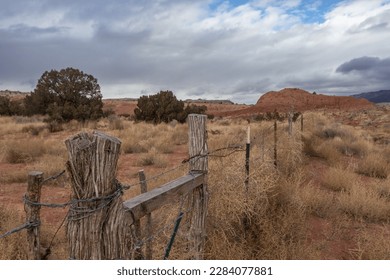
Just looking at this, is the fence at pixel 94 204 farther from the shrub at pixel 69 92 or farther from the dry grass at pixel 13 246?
the shrub at pixel 69 92

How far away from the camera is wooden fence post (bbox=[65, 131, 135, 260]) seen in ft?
6.61

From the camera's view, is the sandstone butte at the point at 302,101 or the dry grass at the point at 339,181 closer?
the dry grass at the point at 339,181

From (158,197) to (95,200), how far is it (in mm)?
849

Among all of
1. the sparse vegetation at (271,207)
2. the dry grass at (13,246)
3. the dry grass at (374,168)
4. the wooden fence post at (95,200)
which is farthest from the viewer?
the dry grass at (374,168)

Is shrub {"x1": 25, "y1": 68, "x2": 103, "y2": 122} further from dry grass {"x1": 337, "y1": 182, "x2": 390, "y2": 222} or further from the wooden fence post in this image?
the wooden fence post

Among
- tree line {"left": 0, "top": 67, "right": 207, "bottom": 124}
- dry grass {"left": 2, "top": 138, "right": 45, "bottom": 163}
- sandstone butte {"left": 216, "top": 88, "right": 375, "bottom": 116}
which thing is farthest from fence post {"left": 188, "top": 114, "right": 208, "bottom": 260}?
sandstone butte {"left": 216, "top": 88, "right": 375, "bottom": 116}

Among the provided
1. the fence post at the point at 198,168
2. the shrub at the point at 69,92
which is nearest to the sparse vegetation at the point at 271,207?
the fence post at the point at 198,168

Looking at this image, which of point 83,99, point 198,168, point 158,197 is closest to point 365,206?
point 198,168

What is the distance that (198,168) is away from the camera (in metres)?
3.91

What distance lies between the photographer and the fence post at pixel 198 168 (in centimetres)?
391

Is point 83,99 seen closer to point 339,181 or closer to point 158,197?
point 339,181

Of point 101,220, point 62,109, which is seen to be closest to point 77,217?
point 101,220

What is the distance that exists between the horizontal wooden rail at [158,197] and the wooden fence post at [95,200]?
0.84 feet

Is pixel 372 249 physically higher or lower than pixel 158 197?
lower
